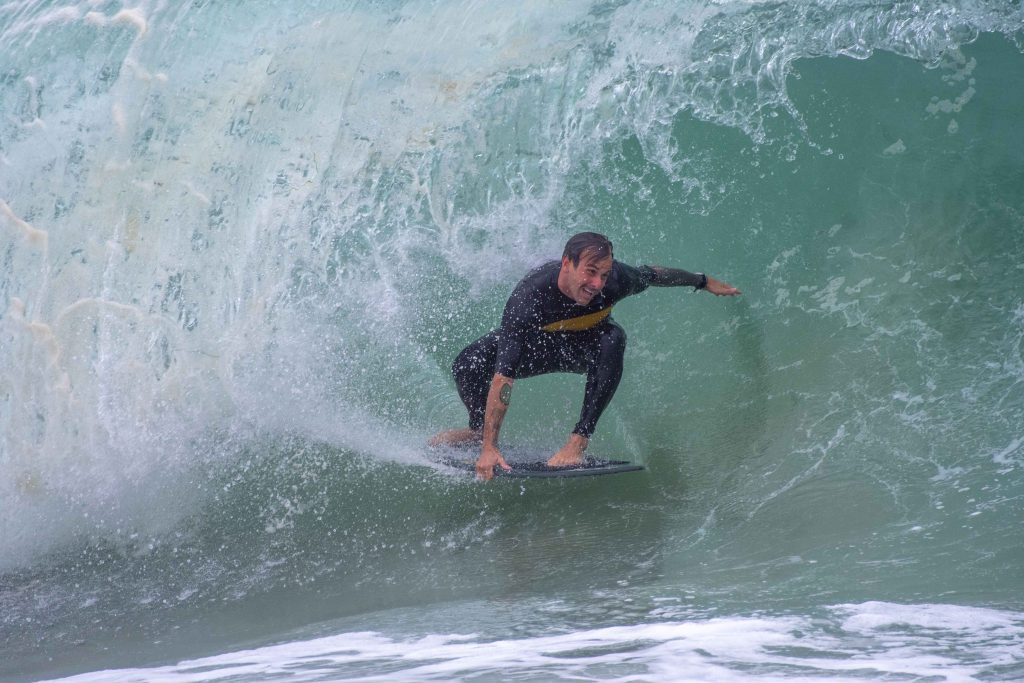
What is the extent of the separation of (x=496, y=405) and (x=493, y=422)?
3.5 inches

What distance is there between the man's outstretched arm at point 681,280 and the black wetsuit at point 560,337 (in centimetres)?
2

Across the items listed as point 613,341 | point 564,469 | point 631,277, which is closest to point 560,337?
point 613,341

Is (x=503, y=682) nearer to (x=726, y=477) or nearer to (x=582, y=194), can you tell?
(x=726, y=477)

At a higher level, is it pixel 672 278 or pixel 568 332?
pixel 672 278

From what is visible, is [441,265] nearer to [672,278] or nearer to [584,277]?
[672,278]

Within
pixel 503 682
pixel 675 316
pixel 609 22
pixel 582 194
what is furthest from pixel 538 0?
pixel 503 682

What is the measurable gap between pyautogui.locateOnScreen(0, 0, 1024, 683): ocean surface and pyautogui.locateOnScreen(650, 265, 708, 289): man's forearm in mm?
1084

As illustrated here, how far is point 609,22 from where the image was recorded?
21.4 ft

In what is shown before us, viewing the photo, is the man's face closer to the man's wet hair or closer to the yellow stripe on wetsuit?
the man's wet hair

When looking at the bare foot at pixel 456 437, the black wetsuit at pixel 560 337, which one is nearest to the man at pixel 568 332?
the black wetsuit at pixel 560 337

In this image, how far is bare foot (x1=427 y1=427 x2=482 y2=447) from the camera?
5473 mm

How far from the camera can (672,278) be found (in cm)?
509

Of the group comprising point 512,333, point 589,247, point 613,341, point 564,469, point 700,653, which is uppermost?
point 589,247

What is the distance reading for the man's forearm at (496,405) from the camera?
4.71m
